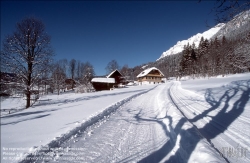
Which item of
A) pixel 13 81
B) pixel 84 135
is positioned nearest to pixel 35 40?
pixel 13 81

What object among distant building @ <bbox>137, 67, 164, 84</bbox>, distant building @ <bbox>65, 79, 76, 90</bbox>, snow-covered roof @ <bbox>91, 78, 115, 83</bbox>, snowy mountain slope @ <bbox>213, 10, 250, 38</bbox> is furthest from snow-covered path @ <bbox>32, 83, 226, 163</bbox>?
distant building @ <bbox>65, 79, 76, 90</bbox>

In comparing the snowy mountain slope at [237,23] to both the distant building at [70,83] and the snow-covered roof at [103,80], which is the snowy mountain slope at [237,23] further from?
the distant building at [70,83]

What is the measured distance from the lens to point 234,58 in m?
5.51

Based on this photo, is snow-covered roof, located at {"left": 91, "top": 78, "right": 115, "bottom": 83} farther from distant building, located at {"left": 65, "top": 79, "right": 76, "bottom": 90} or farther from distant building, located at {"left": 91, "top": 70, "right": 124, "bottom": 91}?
distant building, located at {"left": 65, "top": 79, "right": 76, "bottom": 90}

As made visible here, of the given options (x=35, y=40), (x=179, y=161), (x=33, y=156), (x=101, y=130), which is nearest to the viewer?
(x=179, y=161)

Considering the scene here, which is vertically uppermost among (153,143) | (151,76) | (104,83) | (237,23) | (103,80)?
(151,76)

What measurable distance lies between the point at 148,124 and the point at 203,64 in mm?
49497

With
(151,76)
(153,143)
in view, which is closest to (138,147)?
(153,143)

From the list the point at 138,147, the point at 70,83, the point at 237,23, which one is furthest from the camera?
the point at 70,83

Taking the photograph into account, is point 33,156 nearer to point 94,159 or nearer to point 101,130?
point 94,159

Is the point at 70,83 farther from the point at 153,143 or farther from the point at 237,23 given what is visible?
the point at 237,23

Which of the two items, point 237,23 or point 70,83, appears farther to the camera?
point 70,83

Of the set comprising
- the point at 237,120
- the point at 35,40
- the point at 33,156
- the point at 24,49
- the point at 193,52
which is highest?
the point at 193,52

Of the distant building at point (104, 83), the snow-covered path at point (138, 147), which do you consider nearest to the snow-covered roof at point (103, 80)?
the distant building at point (104, 83)
